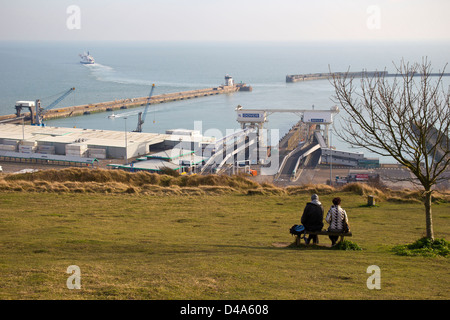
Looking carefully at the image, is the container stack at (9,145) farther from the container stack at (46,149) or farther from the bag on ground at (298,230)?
the bag on ground at (298,230)

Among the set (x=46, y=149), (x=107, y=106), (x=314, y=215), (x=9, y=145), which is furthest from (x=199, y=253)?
(x=107, y=106)

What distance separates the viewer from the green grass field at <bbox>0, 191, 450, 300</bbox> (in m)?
3.66

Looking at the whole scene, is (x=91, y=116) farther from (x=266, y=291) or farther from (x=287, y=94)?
(x=266, y=291)

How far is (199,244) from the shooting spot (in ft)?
18.2

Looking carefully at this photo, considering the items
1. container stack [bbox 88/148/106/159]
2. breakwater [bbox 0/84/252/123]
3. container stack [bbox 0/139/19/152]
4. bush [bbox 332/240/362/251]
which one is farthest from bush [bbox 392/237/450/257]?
breakwater [bbox 0/84/252/123]

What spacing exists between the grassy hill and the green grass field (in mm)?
14

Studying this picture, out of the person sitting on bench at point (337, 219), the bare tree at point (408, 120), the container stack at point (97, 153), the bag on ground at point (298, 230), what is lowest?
the container stack at point (97, 153)

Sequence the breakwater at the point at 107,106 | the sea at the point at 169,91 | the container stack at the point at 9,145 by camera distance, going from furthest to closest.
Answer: the breakwater at the point at 107,106 → the sea at the point at 169,91 → the container stack at the point at 9,145

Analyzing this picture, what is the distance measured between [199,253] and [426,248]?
252 cm

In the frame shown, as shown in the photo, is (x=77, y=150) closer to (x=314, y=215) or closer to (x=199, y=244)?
(x=199, y=244)

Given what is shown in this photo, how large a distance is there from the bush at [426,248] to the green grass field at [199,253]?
0.14 metres

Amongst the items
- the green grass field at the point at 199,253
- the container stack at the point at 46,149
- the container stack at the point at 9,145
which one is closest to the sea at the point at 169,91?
the container stack at the point at 46,149

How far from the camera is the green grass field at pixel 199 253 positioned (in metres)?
3.66
